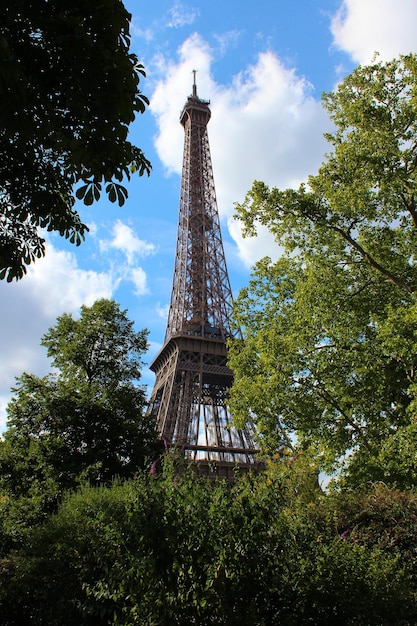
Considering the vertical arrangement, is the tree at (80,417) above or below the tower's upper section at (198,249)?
below

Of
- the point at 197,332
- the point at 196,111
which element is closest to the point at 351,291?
the point at 197,332

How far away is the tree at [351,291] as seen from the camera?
40.2 ft

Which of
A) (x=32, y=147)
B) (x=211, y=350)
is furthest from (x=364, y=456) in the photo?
(x=211, y=350)

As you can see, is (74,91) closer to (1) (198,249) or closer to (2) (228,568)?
(2) (228,568)

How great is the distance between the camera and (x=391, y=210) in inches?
529

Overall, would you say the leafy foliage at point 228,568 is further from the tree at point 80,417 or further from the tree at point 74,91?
the tree at point 80,417

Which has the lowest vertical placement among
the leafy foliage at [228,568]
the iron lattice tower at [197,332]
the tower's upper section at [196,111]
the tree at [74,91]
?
the leafy foliage at [228,568]

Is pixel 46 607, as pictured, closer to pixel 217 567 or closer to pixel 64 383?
pixel 217 567

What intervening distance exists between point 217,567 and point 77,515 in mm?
4789

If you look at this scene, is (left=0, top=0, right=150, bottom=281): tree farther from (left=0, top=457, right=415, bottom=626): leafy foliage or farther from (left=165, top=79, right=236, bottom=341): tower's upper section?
(left=165, top=79, right=236, bottom=341): tower's upper section

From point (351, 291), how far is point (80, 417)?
10.7 m

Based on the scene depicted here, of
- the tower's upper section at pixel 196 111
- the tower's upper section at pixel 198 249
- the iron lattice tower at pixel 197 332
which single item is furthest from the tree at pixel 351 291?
the tower's upper section at pixel 196 111

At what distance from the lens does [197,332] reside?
45.2 metres

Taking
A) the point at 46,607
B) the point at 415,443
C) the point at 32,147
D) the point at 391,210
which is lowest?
the point at 46,607
